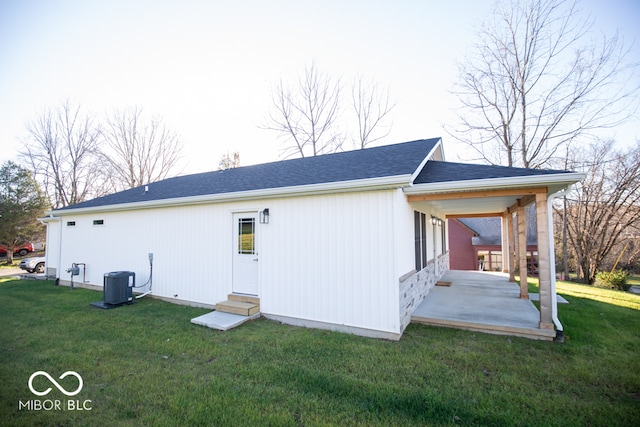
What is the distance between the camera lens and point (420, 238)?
7.31m

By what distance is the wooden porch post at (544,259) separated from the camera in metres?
4.75

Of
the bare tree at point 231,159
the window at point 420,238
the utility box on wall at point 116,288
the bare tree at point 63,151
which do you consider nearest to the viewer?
the window at point 420,238

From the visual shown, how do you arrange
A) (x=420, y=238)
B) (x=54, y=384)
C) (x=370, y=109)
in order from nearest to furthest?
1. (x=54, y=384)
2. (x=420, y=238)
3. (x=370, y=109)

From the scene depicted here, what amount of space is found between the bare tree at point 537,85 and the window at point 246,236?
13717mm

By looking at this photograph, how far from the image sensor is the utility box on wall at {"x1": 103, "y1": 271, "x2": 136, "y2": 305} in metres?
7.15

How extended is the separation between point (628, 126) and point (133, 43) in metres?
19.5

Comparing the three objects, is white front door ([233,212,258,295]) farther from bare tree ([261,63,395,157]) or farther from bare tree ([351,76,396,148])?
bare tree ([351,76,396,148])

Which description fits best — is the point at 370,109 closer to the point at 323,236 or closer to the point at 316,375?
the point at 323,236

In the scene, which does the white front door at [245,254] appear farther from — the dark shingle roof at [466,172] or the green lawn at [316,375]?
the dark shingle roof at [466,172]

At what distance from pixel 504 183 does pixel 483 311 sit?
294 centimetres

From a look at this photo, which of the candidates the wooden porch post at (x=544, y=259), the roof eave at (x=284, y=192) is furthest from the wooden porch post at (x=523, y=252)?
Answer: the roof eave at (x=284, y=192)

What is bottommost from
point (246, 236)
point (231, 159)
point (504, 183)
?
point (246, 236)

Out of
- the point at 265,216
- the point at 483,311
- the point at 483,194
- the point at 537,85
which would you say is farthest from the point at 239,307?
the point at 537,85

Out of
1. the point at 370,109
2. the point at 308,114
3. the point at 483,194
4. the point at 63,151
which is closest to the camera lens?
the point at 483,194
